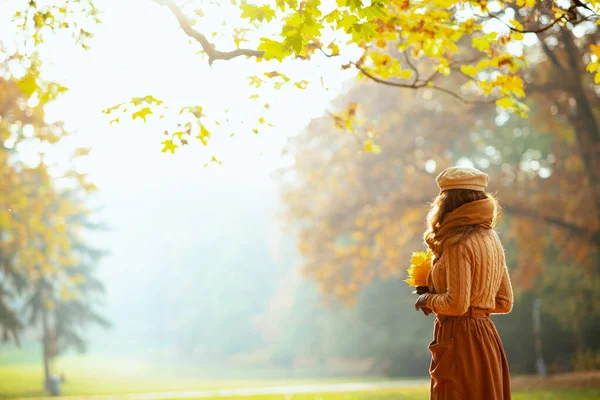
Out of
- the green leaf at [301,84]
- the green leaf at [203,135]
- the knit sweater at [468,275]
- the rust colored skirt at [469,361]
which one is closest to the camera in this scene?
the knit sweater at [468,275]

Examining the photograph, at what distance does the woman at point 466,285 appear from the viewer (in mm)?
3344

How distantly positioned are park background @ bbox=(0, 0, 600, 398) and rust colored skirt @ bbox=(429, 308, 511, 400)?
302 centimetres

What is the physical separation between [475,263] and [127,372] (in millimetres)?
41242

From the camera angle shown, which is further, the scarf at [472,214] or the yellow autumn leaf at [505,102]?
the yellow autumn leaf at [505,102]

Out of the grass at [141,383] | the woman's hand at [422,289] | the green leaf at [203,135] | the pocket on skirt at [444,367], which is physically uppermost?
the green leaf at [203,135]

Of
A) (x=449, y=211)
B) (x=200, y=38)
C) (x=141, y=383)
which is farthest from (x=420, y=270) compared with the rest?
(x=141, y=383)

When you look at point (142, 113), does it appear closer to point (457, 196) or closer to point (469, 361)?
point (457, 196)

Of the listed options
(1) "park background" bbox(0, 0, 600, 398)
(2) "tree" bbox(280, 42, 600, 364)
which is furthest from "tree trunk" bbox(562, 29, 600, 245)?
(2) "tree" bbox(280, 42, 600, 364)

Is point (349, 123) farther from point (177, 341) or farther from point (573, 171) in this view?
point (177, 341)

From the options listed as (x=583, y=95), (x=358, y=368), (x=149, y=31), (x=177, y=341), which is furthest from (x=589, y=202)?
(x=177, y=341)

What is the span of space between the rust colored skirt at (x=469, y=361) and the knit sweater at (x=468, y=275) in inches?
4.5

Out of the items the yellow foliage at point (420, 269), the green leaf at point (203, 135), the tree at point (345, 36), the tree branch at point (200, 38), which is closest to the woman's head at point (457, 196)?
the yellow foliage at point (420, 269)

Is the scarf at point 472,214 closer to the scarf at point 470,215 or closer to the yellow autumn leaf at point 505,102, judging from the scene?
the scarf at point 470,215

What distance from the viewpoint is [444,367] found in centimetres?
347
